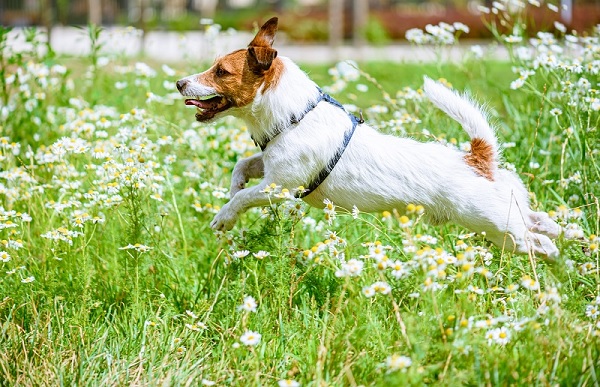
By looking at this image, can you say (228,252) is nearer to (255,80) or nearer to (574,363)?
(255,80)

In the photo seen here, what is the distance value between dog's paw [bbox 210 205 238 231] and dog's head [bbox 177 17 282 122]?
16.9 inches

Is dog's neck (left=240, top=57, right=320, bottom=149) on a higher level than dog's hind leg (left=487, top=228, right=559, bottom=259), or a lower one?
higher

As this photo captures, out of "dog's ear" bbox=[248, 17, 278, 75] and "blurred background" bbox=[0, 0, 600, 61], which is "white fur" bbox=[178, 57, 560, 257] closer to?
"dog's ear" bbox=[248, 17, 278, 75]

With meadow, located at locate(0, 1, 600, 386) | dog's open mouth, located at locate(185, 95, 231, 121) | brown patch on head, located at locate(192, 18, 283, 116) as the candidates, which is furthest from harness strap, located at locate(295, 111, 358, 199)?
dog's open mouth, located at locate(185, 95, 231, 121)

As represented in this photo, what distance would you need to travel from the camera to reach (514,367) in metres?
2.57

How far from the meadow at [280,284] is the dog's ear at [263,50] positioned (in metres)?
0.55

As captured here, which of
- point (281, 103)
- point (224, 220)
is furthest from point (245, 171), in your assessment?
point (281, 103)

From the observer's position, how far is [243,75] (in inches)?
136

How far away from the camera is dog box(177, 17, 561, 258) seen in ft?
11.3

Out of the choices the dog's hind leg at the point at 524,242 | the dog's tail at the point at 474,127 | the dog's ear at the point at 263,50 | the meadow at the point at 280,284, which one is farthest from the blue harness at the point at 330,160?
the dog's hind leg at the point at 524,242

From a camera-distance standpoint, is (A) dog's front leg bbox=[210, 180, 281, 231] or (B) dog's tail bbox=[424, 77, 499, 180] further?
(B) dog's tail bbox=[424, 77, 499, 180]

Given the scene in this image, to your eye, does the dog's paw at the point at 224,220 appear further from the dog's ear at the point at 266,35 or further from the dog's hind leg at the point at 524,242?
the dog's hind leg at the point at 524,242

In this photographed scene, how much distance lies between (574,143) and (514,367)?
2383 millimetres

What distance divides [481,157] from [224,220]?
1205mm
